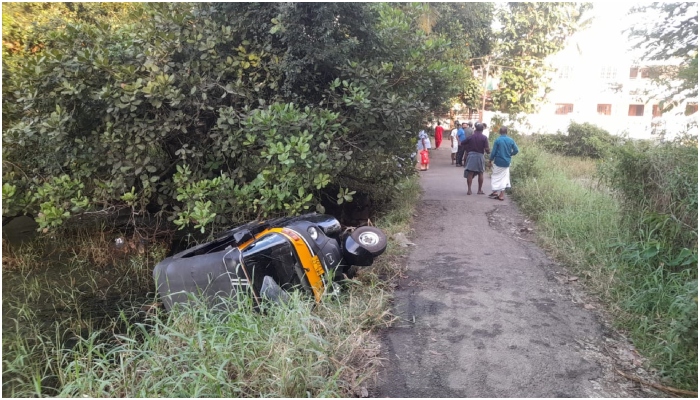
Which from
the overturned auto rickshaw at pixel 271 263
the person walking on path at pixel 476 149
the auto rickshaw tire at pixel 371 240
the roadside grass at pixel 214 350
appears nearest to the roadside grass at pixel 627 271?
the person walking on path at pixel 476 149

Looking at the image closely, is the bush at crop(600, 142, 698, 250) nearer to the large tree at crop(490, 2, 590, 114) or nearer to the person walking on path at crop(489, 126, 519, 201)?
the person walking on path at crop(489, 126, 519, 201)

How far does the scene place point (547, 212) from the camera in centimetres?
791

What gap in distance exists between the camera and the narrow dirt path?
137 inches

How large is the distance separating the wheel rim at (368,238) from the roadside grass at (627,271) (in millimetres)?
2365

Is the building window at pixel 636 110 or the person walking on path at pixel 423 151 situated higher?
the building window at pixel 636 110

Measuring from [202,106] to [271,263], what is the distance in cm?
267

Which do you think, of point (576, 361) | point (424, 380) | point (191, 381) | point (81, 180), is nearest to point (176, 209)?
point (81, 180)

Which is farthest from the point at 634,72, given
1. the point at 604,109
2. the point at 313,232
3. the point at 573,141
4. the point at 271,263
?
the point at 604,109

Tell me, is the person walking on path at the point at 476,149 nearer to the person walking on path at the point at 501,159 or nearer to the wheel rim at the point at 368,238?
the person walking on path at the point at 501,159

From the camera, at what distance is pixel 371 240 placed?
17.5ft

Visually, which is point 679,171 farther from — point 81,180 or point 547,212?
point 81,180

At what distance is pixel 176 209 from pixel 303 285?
110 inches

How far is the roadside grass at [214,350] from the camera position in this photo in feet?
10.7

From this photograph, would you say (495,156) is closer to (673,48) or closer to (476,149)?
(476,149)
